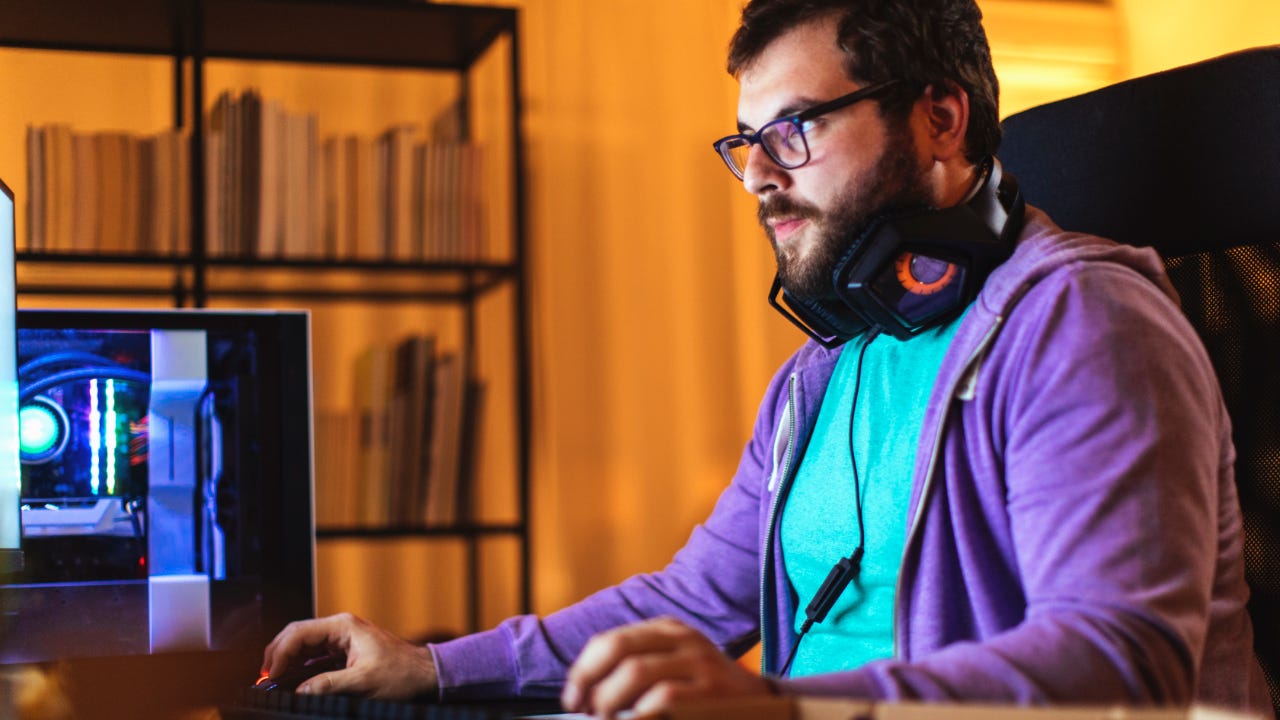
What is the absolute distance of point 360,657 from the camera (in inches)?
45.4

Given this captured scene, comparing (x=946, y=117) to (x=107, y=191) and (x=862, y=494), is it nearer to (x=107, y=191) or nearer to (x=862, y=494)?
(x=862, y=494)

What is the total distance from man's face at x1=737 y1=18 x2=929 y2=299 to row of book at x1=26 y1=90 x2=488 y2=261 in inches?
56.6

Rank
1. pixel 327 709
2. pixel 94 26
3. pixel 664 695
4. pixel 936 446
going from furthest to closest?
pixel 94 26, pixel 936 446, pixel 327 709, pixel 664 695

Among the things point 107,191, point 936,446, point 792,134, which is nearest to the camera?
point 936,446

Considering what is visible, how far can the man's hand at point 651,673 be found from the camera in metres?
0.63

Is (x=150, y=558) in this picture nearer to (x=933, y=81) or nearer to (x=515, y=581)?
(x=933, y=81)

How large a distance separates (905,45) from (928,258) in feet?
0.81

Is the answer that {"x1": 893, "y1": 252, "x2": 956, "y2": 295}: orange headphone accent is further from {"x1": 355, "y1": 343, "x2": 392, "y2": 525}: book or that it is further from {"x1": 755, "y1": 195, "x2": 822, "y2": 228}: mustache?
{"x1": 355, "y1": 343, "x2": 392, "y2": 525}: book

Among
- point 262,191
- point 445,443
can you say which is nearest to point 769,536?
→ point 445,443

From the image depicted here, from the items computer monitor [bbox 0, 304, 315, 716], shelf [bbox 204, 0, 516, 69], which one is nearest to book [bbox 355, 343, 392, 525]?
shelf [bbox 204, 0, 516, 69]

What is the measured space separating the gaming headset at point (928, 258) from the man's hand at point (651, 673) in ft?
1.59

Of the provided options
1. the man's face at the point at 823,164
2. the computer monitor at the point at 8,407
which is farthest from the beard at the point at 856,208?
the computer monitor at the point at 8,407

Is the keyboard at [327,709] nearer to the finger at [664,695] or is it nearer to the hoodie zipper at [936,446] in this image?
the finger at [664,695]

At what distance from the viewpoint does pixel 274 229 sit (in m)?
2.43
